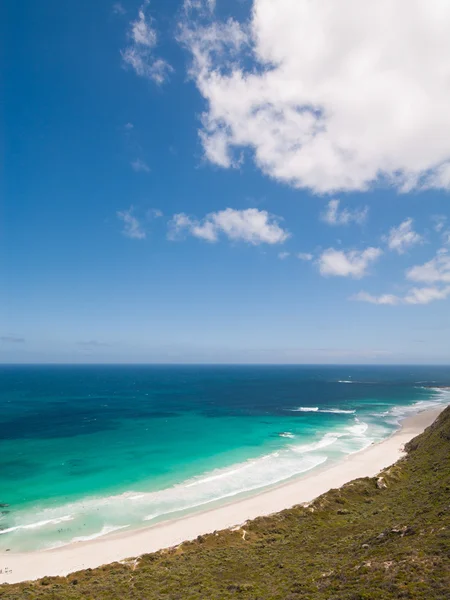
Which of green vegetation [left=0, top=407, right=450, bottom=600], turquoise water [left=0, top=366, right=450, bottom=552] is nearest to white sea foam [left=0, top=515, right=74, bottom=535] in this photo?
turquoise water [left=0, top=366, right=450, bottom=552]

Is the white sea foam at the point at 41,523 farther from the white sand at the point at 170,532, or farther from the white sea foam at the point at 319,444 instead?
the white sea foam at the point at 319,444

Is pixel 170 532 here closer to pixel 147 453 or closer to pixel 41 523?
pixel 41 523

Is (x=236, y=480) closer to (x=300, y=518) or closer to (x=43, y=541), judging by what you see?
(x=300, y=518)

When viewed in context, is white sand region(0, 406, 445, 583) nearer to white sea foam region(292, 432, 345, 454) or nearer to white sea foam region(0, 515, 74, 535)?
white sea foam region(0, 515, 74, 535)

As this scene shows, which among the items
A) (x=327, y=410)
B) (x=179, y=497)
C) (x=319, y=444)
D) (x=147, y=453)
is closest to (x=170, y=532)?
(x=179, y=497)

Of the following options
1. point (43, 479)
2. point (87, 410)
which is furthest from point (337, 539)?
point (87, 410)

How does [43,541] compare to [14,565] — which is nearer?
[14,565]
